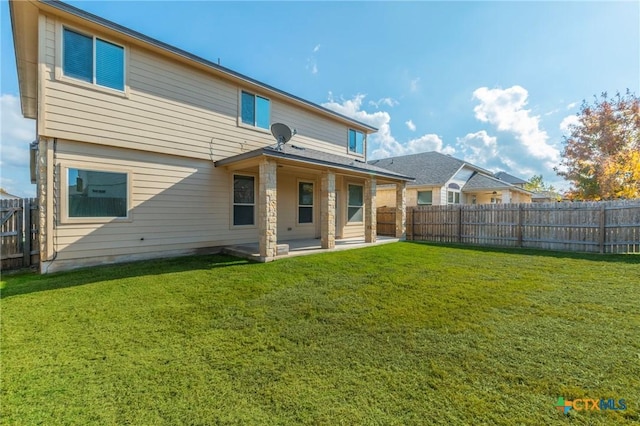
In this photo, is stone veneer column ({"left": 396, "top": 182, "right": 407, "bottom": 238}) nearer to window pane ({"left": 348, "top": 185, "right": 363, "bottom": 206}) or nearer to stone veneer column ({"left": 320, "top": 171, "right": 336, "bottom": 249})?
window pane ({"left": 348, "top": 185, "right": 363, "bottom": 206})

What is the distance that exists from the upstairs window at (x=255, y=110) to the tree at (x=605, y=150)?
751 inches

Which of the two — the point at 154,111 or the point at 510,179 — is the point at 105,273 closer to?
the point at 154,111

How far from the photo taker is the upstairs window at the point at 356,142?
13.3 meters

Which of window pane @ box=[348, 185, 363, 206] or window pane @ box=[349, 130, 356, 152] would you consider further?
window pane @ box=[349, 130, 356, 152]

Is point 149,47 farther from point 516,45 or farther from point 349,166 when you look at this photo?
point 516,45

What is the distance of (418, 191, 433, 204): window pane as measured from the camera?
1795cm

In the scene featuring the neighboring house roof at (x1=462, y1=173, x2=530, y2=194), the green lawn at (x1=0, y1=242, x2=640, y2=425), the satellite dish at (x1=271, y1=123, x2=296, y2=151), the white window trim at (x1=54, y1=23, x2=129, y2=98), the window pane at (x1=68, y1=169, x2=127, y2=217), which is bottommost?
the green lawn at (x1=0, y1=242, x2=640, y2=425)

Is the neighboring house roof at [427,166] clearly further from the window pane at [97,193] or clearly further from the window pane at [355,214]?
the window pane at [97,193]

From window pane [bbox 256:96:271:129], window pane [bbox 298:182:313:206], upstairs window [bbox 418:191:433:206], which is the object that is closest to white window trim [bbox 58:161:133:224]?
window pane [bbox 256:96:271:129]

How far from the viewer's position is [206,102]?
8.31 m

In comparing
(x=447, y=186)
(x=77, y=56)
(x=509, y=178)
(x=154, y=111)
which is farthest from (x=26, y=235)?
(x=509, y=178)

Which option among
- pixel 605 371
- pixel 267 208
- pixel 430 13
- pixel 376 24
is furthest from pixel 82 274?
pixel 430 13

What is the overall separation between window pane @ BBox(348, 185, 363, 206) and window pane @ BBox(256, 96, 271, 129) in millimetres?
4689

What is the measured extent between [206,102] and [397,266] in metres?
7.65
